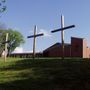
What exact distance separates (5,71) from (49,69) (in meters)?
2.66

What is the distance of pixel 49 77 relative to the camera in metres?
15.5

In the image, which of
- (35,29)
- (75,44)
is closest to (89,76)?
(35,29)

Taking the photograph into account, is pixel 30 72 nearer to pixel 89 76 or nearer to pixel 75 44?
pixel 89 76

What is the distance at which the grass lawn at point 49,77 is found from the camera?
13938 millimetres

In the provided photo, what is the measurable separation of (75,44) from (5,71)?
43.4m

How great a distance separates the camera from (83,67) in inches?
665

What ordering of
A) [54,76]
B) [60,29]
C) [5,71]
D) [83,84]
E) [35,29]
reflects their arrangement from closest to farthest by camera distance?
[83,84] < [54,76] < [5,71] < [60,29] < [35,29]

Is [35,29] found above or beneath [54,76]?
above

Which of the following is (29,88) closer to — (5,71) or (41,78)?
(41,78)

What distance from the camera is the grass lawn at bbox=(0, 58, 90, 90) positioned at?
13.9m

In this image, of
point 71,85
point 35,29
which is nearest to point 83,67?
point 71,85

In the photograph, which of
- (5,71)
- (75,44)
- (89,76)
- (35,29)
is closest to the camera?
(89,76)

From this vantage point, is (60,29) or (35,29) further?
(35,29)

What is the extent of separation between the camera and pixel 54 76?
15.7 meters
